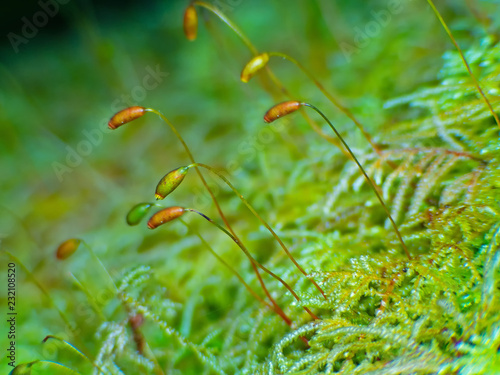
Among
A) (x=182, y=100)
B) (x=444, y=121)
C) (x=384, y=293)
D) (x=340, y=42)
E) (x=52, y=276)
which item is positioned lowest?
(x=384, y=293)

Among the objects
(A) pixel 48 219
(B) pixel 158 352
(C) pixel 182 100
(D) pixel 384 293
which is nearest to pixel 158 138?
(C) pixel 182 100

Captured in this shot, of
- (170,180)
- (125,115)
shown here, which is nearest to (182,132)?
(125,115)

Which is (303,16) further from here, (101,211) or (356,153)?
(101,211)

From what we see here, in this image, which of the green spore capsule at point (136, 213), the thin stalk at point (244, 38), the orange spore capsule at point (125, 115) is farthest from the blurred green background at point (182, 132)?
the orange spore capsule at point (125, 115)

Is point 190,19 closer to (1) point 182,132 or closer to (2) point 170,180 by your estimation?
(2) point 170,180

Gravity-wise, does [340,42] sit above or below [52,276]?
above

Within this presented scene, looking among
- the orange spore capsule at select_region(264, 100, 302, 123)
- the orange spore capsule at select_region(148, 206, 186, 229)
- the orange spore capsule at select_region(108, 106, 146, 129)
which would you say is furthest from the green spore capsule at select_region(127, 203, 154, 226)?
the orange spore capsule at select_region(264, 100, 302, 123)

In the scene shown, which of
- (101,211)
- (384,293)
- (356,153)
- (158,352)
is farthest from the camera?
(101,211)

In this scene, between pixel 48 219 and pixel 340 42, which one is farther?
pixel 340 42
